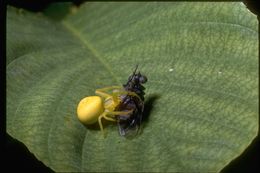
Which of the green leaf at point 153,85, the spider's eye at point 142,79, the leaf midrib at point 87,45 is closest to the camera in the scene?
the green leaf at point 153,85

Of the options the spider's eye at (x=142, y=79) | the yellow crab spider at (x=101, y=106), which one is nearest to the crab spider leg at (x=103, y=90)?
the yellow crab spider at (x=101, y=106)

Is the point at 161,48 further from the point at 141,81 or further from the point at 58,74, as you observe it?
the point at 58,74

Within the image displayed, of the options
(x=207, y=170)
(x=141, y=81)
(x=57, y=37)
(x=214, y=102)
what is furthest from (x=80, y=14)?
(x=207, y=170)

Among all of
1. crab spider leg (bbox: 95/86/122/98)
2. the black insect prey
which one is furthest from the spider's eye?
crab spider leg (bbox: 95/86/122/98)

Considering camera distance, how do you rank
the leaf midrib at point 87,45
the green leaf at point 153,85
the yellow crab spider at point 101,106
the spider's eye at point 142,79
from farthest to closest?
the leaf midrib at point 87,45, the spider's eye at point 142,79, the yellow crab spider at point 101,106, the green leaf at point 153,85

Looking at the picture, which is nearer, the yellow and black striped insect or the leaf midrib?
the yellow and black striped insect

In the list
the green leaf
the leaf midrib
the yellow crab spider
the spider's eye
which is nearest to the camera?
the green leaf

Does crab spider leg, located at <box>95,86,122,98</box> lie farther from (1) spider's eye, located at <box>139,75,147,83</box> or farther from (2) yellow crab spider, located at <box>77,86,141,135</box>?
(1) spider's eye, located at <box>139,75,147,83</box>

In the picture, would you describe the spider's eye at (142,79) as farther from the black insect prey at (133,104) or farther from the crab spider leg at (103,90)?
the crab spider leg at (103,90)

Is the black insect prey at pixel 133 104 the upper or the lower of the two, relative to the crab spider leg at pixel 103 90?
lower
